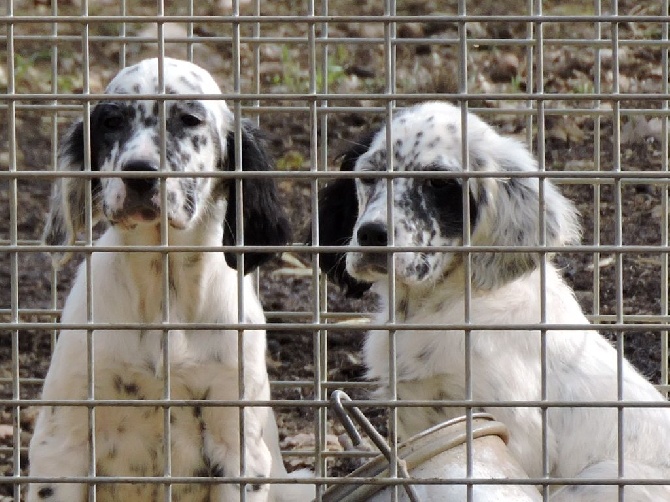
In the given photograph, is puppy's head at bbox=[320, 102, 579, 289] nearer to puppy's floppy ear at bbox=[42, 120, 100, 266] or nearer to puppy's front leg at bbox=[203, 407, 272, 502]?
puppy's front leg at bbox=[203, 407, 272, 502]

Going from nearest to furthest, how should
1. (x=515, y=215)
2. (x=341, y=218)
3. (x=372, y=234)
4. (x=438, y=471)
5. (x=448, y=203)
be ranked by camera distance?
(x=438, y=471)
(x=372, y=234)
(x=448, y=203)
(x=515, y=215)
(x=341, y=218)

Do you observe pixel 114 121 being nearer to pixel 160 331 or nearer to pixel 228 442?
pixel 160 331

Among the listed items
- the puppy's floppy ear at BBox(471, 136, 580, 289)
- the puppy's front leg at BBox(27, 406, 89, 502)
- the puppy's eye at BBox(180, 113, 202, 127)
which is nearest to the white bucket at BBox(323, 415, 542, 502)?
the puppy's front leg at BBox(27, 406, 89, 502)

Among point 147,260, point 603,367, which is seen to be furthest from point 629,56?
point 147,260

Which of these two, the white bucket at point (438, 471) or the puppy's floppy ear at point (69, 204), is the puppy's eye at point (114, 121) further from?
the white bucket at point (438, 471)

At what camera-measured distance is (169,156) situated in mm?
3680

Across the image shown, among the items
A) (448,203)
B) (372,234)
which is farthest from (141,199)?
(448,203)

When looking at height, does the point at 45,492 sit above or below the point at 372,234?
below

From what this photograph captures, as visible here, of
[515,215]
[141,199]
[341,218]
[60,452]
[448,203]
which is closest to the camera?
[141,199]

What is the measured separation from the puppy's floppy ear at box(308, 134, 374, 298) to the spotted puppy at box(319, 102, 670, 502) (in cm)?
9

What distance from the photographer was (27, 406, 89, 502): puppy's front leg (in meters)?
3.65

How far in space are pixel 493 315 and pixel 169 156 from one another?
1.14 metres

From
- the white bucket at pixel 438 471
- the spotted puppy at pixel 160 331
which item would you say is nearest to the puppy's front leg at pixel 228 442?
the spotted puppy at pixel 160 331

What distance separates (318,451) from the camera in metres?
2.62
